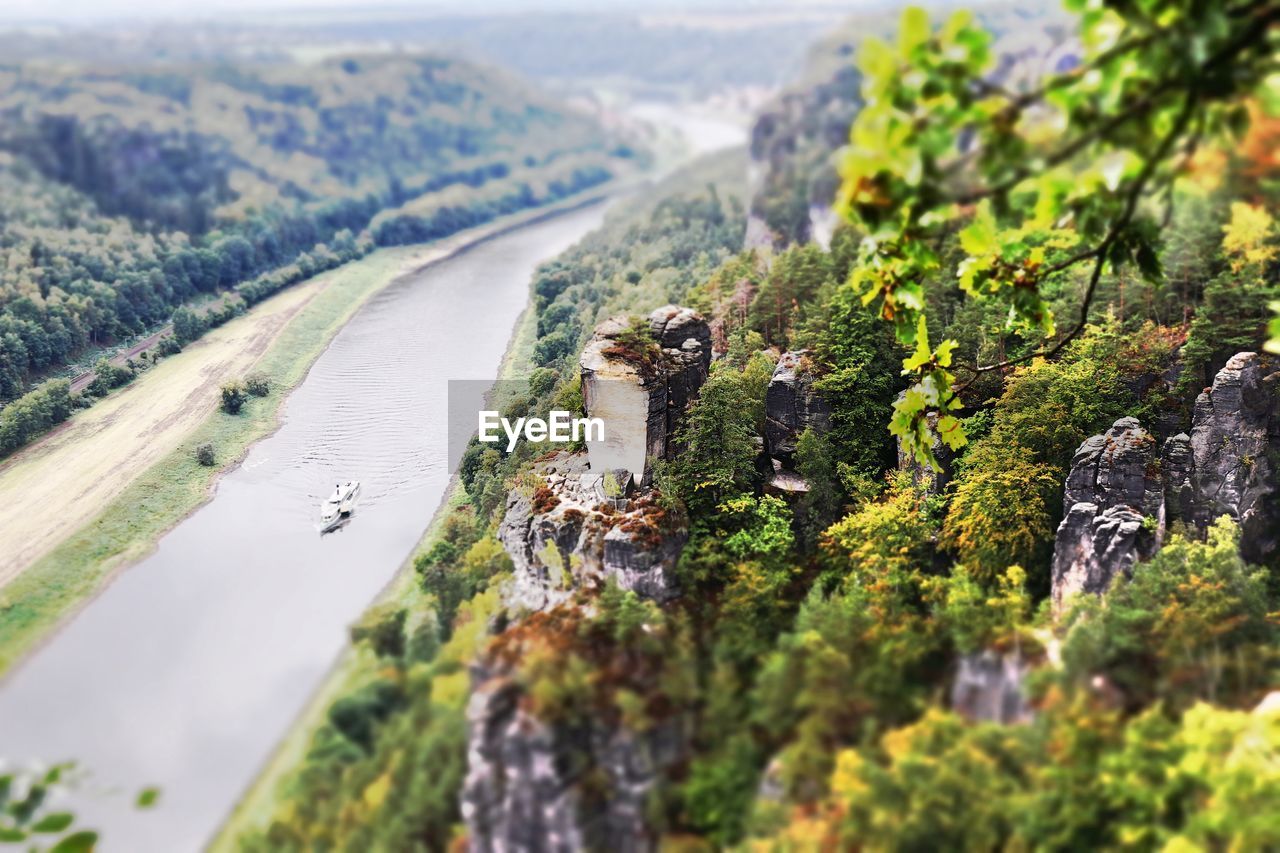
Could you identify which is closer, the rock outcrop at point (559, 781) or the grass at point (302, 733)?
the rock outcrop at point (559, 781)

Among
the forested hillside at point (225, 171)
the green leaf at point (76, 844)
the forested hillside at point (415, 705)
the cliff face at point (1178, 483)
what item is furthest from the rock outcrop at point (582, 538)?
the forested hillside at point (225, 171)

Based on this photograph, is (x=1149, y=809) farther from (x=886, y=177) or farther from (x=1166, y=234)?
(x=1166, y=234)

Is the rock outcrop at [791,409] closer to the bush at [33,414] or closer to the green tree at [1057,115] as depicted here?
the green tree at [1057,115]

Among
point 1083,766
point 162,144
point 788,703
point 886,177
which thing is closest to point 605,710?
point 788,703

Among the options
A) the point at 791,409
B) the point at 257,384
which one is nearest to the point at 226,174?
the point at 257,384

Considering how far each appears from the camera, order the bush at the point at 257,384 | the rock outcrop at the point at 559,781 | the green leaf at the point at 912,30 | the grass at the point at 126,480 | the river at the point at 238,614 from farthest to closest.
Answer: the bush at the point at 257,384 < the grass at the point at 126,480 < the river at the point at 238,614 < the rock outcrop at the point at 559,781 < the green leaf at the point at 912,30

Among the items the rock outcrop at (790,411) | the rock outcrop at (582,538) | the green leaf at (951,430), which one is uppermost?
the green leaf at (951,430)
